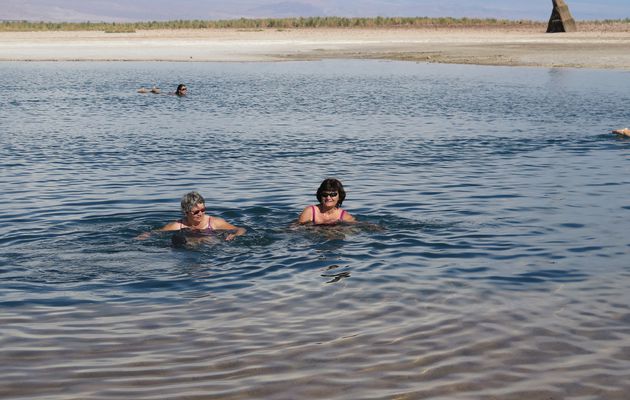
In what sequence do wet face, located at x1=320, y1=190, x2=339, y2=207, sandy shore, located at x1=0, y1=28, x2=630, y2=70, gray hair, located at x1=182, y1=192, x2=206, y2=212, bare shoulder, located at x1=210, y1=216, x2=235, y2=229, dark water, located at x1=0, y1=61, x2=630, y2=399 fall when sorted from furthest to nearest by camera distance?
sandy shore, located at x1=0, y1=28, x2=630, y2=70, bare shoulder, located at x1=210, y1=216, x2=235, y2=229, wet face, located at x1=320, y1=190, x2=339, y2=207, gray hair, located at x1=182, y1=192, x2=206, y2=212, dark water, located at x1=0, y1=61, x2=630, y2=399

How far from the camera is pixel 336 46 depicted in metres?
65.0

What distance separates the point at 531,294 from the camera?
30.9ft

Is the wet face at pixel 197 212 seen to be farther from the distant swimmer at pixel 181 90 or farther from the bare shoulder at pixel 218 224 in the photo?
the distant swimmer at pixel 181 90

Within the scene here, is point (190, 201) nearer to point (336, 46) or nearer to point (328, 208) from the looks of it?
point (328, 208)

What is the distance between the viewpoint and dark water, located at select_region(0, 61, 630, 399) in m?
7.23

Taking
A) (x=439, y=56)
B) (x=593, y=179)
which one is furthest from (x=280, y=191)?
(x=439, y=56)

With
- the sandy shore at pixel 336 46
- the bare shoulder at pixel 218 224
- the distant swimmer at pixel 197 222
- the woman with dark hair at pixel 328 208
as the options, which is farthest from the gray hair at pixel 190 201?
the sandy shore at pixel 336 46

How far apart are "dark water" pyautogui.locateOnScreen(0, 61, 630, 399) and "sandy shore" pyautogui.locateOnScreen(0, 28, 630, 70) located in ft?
87.9

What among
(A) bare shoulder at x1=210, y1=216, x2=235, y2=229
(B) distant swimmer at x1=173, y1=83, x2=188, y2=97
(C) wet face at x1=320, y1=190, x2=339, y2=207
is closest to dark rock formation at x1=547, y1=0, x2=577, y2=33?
(B) distant swimmer at x1=173, y1=83, x2=188, y2=97

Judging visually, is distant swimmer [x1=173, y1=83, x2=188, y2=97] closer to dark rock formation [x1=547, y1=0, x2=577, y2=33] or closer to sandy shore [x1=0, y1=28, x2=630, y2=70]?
sandy shore [x1=0, y1=28, x2=630, y2=70]

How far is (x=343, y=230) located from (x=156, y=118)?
15309mm

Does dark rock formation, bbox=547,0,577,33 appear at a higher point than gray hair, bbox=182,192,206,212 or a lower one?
higher

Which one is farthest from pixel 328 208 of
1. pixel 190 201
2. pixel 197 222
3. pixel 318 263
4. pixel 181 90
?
pixel 181 90

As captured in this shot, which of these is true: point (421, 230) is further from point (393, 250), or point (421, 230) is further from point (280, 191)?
point (280, 191)
